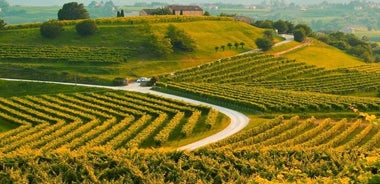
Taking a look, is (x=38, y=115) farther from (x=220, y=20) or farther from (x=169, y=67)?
(x=220, y=20)

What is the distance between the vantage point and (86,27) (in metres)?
132

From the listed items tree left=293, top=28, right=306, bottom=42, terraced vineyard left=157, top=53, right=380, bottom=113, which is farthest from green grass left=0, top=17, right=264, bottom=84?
tree left=293, top=28, right=306, bottom=42

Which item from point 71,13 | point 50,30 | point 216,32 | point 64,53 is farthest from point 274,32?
point 64,53

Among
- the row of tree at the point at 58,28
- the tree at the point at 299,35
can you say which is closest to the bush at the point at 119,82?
the row of tree at the point at 58,28

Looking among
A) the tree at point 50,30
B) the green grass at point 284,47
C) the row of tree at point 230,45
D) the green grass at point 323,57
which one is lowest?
the green grass at point 323,57

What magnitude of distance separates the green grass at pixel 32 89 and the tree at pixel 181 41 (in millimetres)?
34532

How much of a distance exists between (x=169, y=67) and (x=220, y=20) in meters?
47.6

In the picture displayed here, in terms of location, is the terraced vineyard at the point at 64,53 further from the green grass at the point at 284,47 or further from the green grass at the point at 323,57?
the green grass at the point at 323,57

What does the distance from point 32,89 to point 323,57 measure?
277ft

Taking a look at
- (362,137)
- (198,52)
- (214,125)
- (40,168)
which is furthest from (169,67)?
(40,168)

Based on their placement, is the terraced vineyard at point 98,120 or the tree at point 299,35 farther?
the tree at point 299,35

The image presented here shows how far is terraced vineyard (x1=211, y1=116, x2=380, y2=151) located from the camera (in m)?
59.3

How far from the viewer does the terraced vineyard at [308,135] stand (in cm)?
5934

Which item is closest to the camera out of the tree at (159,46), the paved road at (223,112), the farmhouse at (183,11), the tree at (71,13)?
the paved road at (223,112)
